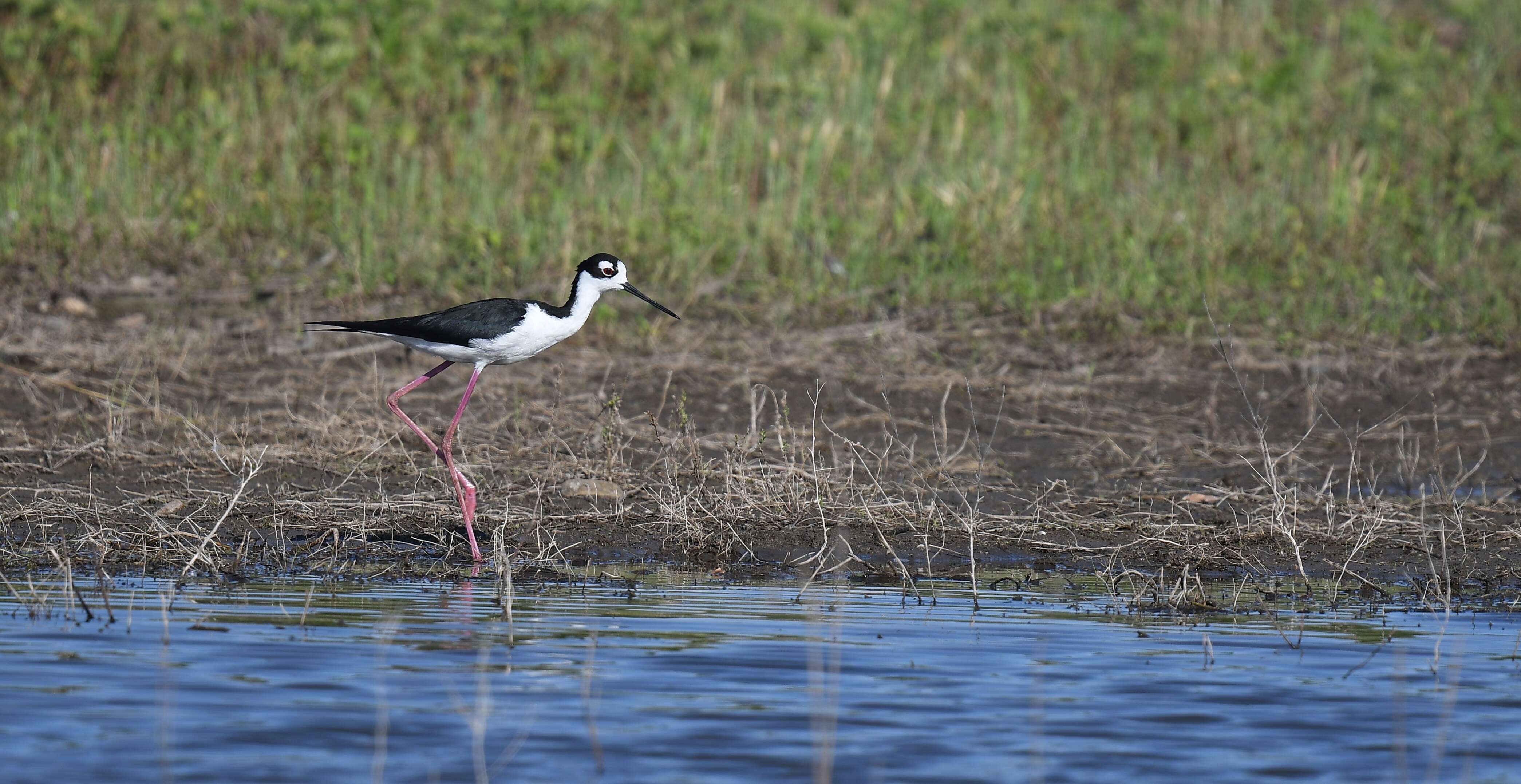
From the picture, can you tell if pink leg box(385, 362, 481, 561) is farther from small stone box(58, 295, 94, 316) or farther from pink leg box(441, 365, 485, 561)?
small stone box(58, 295, 94, 316)

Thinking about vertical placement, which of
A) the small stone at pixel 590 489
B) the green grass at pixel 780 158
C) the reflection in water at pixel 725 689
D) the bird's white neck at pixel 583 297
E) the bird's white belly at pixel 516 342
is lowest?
the reflection in water at pixel 725 689

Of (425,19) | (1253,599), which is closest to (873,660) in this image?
(1253,599)

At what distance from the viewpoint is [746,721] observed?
4133 mm

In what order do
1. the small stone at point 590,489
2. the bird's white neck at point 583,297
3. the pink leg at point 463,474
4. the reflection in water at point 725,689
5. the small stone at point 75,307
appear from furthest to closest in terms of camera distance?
1. the small stone at point 75,307
2. the bird's white neck at point 583,297
3. the small stone at point 590,489
4. the pink leg at point 463,474
5. the reflection in water at point 725,689

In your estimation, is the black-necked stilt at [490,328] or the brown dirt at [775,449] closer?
the brown dirt at [775,449]

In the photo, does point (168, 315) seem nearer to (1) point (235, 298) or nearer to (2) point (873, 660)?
(1) point (235, 298)

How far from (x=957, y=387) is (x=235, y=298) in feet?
12.9

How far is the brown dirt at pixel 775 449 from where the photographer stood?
21.0ft

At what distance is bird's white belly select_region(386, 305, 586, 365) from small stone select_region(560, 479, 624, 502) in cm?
56

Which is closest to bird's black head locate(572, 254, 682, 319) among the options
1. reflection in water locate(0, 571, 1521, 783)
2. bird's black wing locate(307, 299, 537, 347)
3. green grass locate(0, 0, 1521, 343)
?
bird's black wing locate(307, 299, 537, 347)

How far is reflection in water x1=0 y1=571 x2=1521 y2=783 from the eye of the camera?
3820 mm

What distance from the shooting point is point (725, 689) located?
14.6 ft

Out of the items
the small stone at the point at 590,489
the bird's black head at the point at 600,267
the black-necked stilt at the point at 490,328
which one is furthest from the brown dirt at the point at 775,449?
the bird's black head at the point at 600,267

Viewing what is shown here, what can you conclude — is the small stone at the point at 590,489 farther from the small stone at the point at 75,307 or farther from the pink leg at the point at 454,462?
the small stone at the point at 75,307
